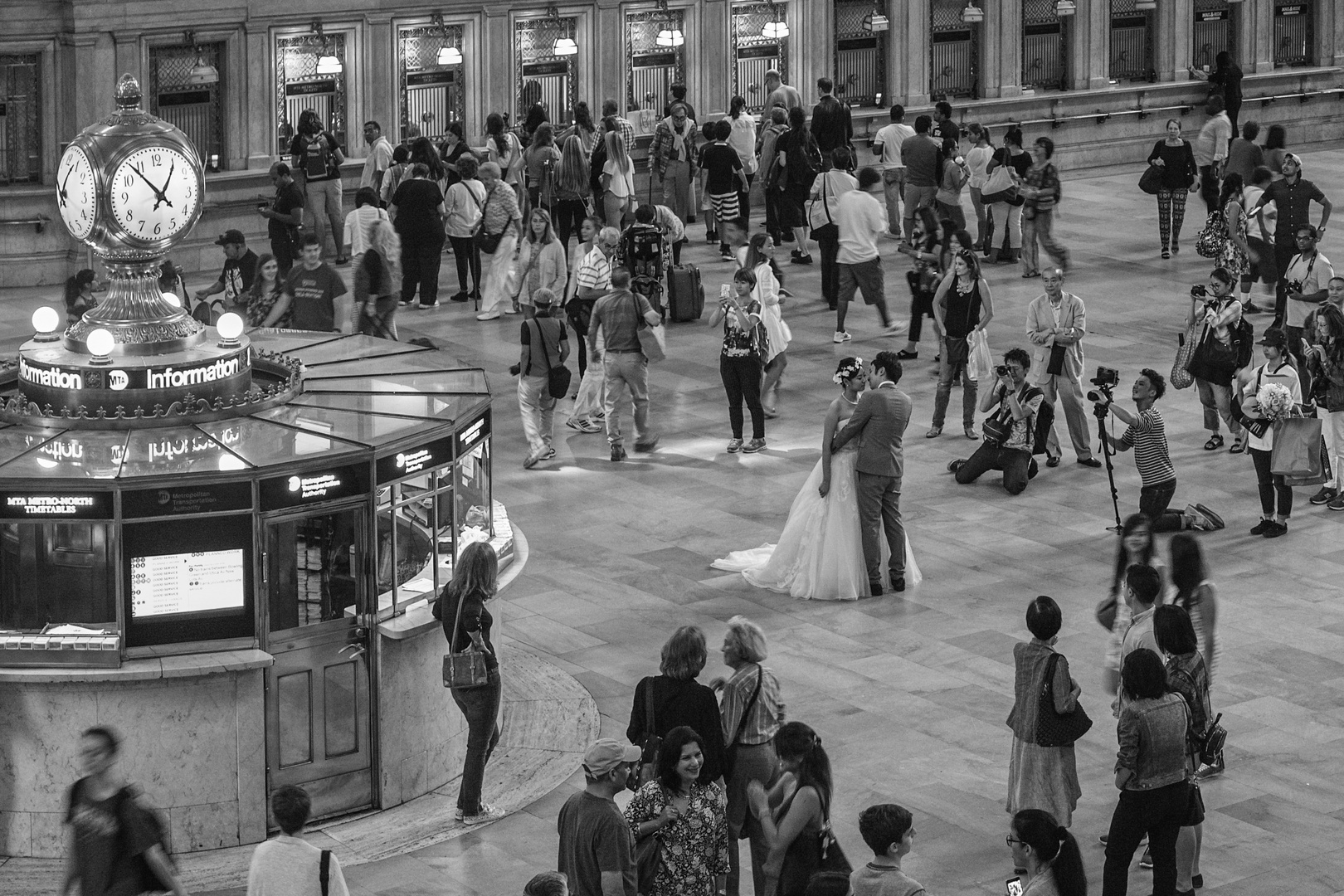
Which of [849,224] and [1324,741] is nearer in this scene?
[1324,741]

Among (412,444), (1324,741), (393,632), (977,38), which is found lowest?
(1324,741)

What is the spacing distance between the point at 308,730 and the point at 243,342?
2389 mm

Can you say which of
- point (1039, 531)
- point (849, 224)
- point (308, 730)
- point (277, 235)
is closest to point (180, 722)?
point (308, 730)

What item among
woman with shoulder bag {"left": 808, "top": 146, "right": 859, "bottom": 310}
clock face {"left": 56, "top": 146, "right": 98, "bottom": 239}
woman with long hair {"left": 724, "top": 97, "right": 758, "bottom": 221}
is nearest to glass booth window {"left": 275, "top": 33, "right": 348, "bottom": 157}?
woman with long hair {"left": 724, "top": 97, "right": 758, "bottom": 221}

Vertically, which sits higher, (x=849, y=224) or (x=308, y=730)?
(x=849, y=224)

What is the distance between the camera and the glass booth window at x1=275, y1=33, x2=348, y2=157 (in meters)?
27.5

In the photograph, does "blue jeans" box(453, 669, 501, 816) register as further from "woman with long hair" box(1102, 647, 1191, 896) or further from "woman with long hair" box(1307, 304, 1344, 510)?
"woman with long hair" box(1307, 304, 1344, 510)

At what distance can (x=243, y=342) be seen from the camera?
12688mm

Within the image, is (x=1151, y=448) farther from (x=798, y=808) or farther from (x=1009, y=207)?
(x=1009, y=207)

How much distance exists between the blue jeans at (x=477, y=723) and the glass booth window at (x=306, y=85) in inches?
665

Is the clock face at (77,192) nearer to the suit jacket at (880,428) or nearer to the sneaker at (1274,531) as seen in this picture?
the suit jacket at (880,428)

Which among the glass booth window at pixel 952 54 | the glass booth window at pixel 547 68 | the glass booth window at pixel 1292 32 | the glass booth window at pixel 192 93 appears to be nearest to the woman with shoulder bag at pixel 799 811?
the glass booth window at pixel 192 93

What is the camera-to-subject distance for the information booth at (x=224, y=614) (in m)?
11.1

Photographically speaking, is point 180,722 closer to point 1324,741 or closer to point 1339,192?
point 1324,741
